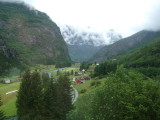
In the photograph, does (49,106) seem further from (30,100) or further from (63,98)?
(63,98)

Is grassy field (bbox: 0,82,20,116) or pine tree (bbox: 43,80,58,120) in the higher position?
pine tree (bbox: 43,80,58,120)

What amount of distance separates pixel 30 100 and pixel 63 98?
11226 millimetres

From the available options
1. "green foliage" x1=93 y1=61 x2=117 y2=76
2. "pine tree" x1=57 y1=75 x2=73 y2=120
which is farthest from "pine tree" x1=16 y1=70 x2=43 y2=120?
"green foliage" x1=93 y1=61 x2=117 y2=76

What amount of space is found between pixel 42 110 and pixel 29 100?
3648 mm

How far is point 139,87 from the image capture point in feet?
64.4

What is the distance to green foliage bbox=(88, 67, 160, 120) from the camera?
53.1 ft

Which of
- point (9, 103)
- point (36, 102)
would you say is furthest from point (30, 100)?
point (9, 103)

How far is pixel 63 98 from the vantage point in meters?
47.3

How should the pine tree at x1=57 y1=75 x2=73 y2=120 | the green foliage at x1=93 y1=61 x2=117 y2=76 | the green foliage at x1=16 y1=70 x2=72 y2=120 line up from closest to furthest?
the green foliage at x1=16 y1=70 x2=72 y2=120 → the pine tree at x1=57 y1=75 x2=73 y2=120 → the green foliage at x1=93 y1=61 x2=117 y2=76

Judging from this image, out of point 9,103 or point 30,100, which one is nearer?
point 30,100

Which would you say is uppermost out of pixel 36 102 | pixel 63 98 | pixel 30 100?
pixel 30 100

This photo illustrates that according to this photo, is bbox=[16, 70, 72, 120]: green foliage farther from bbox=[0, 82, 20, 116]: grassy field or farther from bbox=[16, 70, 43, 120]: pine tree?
bbox=[0, 82, 20, 116]: grassy field

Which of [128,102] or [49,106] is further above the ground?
[128,102]

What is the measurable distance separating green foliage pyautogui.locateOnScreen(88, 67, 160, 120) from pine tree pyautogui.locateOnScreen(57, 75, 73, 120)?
2312 centimetres
